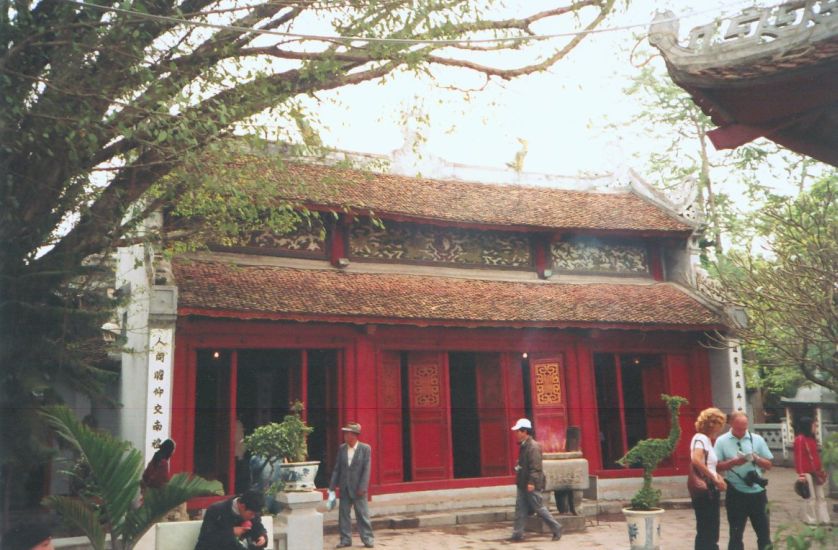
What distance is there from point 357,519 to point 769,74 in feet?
22.3

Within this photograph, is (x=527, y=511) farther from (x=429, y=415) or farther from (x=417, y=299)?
(x=417, y=299)

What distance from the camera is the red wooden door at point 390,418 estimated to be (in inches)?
472

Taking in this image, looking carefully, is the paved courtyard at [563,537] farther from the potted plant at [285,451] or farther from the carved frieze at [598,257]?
the carved frieze at [598,257]

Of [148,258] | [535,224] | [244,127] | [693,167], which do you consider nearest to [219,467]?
[148,258]

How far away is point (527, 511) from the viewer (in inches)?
377

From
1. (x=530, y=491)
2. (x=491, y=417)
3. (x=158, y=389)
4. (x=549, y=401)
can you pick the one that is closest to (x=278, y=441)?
(x=158, y=389)

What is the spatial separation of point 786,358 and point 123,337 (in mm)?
9592

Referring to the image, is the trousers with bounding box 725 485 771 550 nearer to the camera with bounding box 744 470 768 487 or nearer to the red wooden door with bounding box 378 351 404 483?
the camera with bounding box 744 470 768 487

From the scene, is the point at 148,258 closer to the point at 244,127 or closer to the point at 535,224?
the point at 244,127

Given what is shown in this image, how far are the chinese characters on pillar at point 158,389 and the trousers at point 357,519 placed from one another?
2.74 m

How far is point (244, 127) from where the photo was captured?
7.03 metres

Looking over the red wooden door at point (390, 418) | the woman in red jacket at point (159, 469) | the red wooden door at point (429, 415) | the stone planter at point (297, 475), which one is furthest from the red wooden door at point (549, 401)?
the woman in red jacket at point (159, 469)

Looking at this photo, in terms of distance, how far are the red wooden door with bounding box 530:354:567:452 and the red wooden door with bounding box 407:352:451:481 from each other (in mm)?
1739

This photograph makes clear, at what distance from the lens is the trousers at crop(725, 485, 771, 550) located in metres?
6.41
